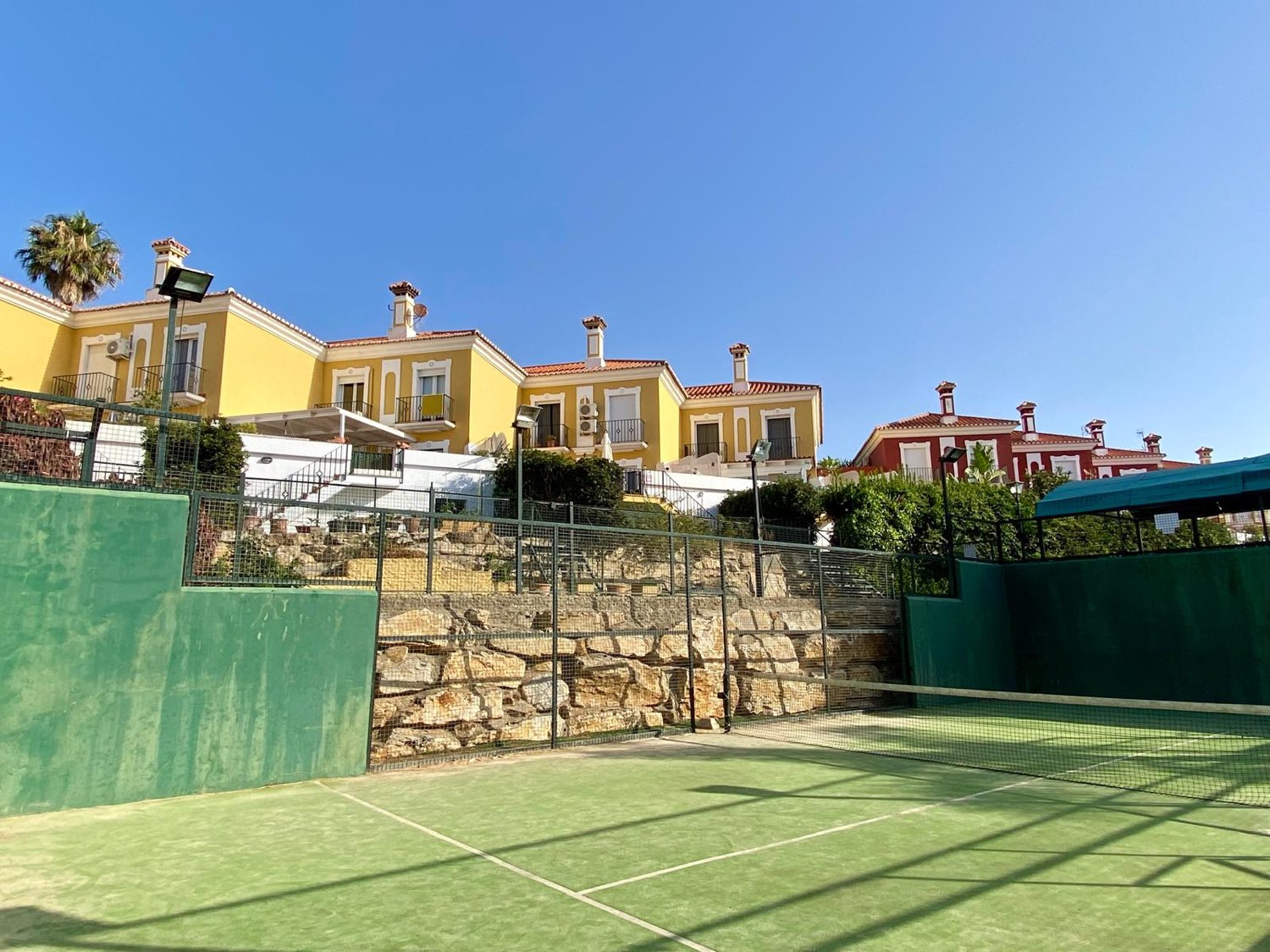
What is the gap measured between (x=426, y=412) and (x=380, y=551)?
22.7m

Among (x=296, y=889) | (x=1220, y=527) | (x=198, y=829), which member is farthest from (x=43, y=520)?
(x=1220, y=527)

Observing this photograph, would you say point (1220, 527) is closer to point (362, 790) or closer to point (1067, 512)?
point (1067, 512)

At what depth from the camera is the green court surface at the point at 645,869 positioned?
11.0 feet

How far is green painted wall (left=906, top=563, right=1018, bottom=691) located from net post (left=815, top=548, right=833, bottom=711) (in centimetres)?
205

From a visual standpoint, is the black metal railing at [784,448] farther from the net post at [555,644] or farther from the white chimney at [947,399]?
the net post at [555,644]

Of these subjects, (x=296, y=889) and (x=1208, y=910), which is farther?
(x=296, y=889)

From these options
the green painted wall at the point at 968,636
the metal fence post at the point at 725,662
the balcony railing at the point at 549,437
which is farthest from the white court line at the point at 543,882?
the balcony railing at the point at 549,437

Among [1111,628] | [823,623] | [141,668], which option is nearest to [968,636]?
[1111,628]

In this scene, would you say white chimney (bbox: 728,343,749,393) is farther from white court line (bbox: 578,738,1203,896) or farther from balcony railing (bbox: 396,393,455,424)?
white court line (bbox: 578,738,1203,896)

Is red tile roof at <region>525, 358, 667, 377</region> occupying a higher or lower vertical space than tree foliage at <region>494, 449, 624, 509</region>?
higher

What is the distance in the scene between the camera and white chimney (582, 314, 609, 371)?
34.3m

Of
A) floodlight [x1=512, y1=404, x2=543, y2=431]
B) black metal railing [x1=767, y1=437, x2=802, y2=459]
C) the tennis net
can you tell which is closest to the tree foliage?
floodlight [x1=512, y1=404, x2=543, y2=431]

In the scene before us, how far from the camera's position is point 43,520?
5.75 m

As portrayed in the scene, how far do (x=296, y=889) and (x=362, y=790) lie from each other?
2.69 m
